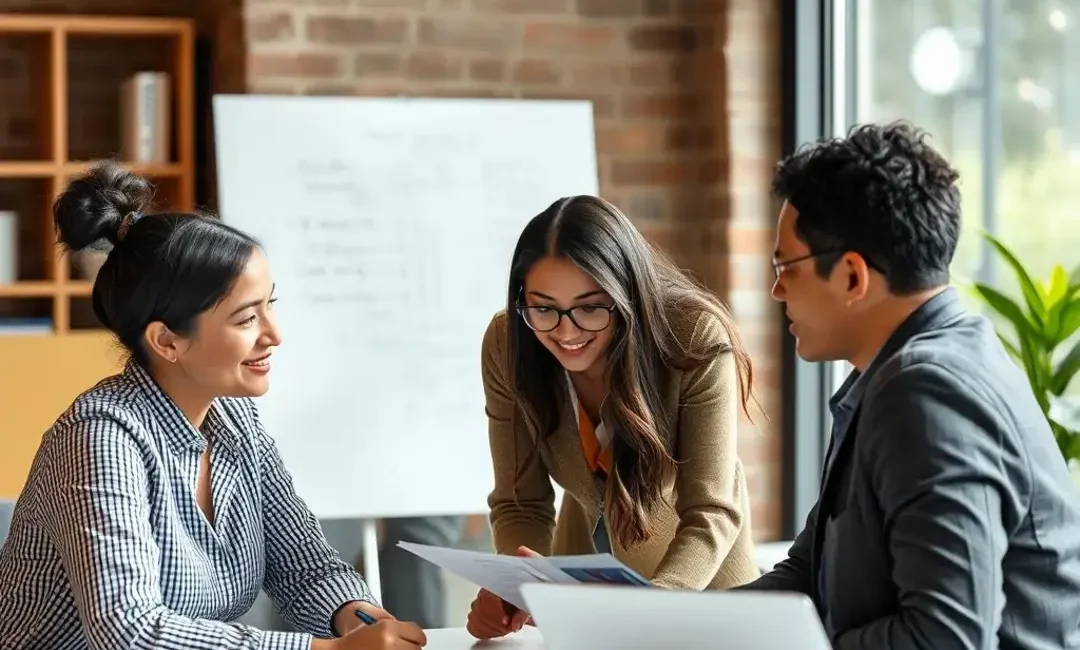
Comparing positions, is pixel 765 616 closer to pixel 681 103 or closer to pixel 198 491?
pixel 198 491

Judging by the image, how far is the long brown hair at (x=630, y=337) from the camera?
206 cm

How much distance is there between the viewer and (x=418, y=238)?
359cm

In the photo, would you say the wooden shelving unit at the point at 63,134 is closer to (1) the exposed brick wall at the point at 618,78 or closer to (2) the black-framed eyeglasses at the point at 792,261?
(1) the exposed brick wall at the point at 618,78

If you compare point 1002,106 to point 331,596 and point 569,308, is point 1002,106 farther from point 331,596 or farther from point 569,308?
point 331,596

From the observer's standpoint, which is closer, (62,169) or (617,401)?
(617,401)

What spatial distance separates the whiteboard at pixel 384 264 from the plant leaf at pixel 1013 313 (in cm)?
125

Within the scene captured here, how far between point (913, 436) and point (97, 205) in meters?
1.17

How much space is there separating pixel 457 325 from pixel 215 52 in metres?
1.10

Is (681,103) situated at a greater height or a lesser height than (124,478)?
greater

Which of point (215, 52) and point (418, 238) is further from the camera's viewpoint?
point (215, 52)

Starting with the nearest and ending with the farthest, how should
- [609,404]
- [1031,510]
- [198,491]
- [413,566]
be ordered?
[1031,510] < [198,491] < [609,404] < [413,566]

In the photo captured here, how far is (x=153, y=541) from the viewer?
1.75 meters

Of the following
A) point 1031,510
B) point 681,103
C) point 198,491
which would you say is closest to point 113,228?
point 198,491

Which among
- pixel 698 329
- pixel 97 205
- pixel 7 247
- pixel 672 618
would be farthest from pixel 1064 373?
pixel 7 247
